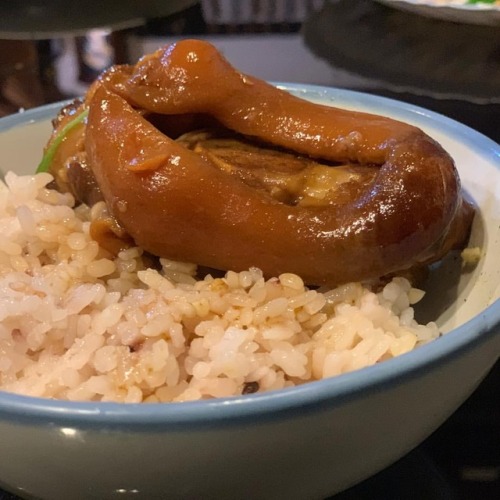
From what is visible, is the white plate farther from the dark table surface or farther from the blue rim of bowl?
the blue rim of bowl

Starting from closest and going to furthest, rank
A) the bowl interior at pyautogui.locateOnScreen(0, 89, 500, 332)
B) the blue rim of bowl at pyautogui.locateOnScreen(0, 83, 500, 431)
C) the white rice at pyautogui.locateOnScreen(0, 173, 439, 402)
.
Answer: the blue rim of bowl at pyautogui.locateOnScreen(0, 83, 500, 431) < the white rice at pyautogui.locateOnScreen(0, 173, 439, 402) < the bowl interior at pyautogui.locateOnScreen(0, 89, 500, 332)

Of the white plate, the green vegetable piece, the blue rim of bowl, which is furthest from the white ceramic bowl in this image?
the white plate

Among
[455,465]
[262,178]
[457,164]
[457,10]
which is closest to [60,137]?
[262,178]

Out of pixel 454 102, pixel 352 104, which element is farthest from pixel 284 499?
pixel 454 102

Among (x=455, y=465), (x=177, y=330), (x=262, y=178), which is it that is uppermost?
(x=262, y=178)

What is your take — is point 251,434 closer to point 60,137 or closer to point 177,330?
point 177,330

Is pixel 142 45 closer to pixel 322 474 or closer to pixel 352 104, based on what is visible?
pixel 352 104
